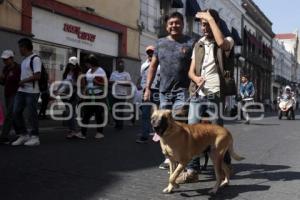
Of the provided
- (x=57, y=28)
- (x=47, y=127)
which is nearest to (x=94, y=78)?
(x=47, y=127)

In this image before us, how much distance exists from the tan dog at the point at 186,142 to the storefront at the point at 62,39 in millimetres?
9587

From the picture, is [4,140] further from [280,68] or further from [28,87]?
[280,68]

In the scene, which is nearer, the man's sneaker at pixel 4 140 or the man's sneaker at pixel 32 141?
the man's sneaker at pixel 32 141

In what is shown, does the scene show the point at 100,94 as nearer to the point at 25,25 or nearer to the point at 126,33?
the point at 25,25

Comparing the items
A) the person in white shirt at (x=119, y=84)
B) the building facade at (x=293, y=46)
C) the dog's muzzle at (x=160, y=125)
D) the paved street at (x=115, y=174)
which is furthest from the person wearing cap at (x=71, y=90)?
the building facade at (x=293, y=46)

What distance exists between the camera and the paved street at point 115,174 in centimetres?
597

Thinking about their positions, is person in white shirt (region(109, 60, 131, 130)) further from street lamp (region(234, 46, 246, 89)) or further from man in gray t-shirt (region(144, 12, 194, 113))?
street lamp (region(234, 46, 246, 89))

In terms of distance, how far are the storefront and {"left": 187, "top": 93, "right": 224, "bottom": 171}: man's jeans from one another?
29.8ft

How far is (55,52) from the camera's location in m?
18.0

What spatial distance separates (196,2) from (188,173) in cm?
2594

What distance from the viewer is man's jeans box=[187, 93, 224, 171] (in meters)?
6.58

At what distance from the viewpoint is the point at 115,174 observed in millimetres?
7020

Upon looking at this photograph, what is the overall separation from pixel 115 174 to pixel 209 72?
176 centimetres

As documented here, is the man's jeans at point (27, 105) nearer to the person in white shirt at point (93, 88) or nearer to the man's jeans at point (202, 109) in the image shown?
the person in white shirt at point (93, 88)
